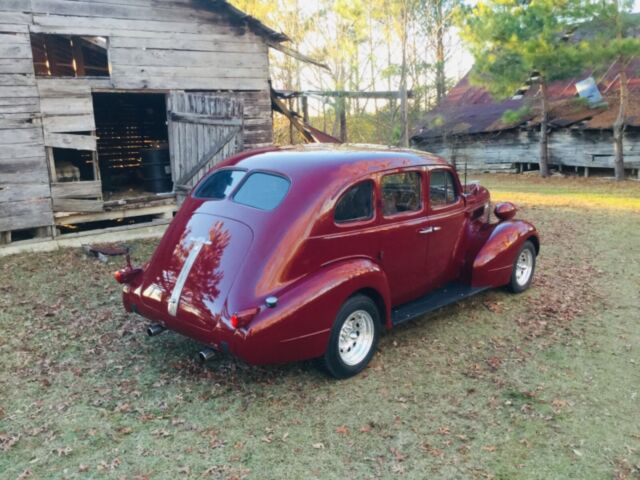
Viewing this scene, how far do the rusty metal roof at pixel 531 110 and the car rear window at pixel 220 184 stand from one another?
1778 centimetres

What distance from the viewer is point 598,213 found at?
12531 millimetres

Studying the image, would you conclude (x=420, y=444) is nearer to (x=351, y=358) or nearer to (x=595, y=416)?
(x=351, y=358)

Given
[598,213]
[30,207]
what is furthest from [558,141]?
[30,207]

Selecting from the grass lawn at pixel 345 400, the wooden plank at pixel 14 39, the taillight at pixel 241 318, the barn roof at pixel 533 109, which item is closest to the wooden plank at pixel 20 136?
the wooden plank at pixel 14 39

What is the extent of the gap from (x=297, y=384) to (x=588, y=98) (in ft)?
66.0

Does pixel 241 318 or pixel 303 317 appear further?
pixel 303 317

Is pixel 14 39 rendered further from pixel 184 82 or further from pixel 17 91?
pixel 184 82

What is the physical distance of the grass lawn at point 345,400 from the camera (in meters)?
3.48

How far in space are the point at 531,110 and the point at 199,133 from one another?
15.7m

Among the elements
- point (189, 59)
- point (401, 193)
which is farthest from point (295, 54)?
point (401, 193)

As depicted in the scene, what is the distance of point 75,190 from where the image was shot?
966cm

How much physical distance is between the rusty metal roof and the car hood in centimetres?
1828

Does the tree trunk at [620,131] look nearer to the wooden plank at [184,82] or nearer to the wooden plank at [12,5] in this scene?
the wooden plank at [184,82]

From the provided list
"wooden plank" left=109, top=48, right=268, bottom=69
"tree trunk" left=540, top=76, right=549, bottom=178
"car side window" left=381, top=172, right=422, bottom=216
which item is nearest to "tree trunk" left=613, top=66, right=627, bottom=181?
Result: "tree trunk" left=540, top=76, right=549, bottom=178
